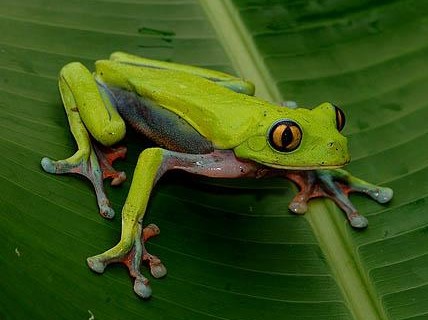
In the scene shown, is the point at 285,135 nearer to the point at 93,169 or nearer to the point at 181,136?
the point at 181,136

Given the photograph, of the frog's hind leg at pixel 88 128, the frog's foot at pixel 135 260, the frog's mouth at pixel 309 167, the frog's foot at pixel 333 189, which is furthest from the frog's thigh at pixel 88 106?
the frog's foot at pixel 333 189

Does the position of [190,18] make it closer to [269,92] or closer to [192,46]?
[192,46]

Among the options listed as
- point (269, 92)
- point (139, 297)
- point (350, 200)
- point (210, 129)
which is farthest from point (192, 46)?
point (139, 297)

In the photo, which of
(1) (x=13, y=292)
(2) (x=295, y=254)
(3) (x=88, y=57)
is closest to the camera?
(1) (x=13, y=292)

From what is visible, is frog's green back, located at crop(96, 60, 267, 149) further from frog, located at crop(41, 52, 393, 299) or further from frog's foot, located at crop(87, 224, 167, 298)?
frog's foot, located at crop(87, 224, 167, 298)

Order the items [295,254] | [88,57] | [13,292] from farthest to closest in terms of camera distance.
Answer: [88,57] < [295,254] < [13,292]

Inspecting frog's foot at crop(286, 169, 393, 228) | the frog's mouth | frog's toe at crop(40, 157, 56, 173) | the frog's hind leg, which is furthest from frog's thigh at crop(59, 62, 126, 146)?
frog's foot at crop(286, 169, 393, 228)

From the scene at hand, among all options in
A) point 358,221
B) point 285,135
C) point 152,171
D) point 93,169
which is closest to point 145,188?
point 152,171
